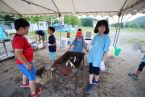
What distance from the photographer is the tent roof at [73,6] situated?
4.12 metres

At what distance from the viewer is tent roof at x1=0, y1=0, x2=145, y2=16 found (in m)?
4.12

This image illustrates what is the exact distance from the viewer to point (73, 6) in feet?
15.9

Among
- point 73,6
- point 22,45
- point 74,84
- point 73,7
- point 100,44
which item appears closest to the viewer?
point 22,45

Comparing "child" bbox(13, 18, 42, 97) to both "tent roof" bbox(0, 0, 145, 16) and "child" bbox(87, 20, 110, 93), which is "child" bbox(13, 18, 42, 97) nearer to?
"child" bbox(87, 20, 110, 93)

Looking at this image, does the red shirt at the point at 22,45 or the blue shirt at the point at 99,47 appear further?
the blue shirt at the point at 99,47

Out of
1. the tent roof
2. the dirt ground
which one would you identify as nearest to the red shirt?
the dirt ground

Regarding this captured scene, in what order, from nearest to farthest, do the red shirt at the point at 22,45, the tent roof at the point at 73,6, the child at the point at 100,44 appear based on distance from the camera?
the red shirt at the point at 22,45
the child at the point at 100,44
the tent roof at the point at 73,6

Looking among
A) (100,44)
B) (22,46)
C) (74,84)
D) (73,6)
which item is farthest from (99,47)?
(73,6)

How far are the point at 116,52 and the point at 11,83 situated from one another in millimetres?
5101

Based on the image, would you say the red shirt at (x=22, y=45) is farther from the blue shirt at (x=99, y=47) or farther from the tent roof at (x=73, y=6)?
the tent roof at (x=73, y=6)

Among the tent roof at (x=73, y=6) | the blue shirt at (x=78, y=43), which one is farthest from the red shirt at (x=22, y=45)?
the tent roof at (x=73, y=6)

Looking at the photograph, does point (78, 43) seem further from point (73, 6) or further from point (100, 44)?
point (73, 6)

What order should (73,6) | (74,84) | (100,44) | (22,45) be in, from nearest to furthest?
(22,45) → (100,44) → (74,84) → (73,6)

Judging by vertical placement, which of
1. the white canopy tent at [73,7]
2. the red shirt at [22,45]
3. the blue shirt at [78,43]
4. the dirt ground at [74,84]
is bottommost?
the dirt ground at [74,84]
